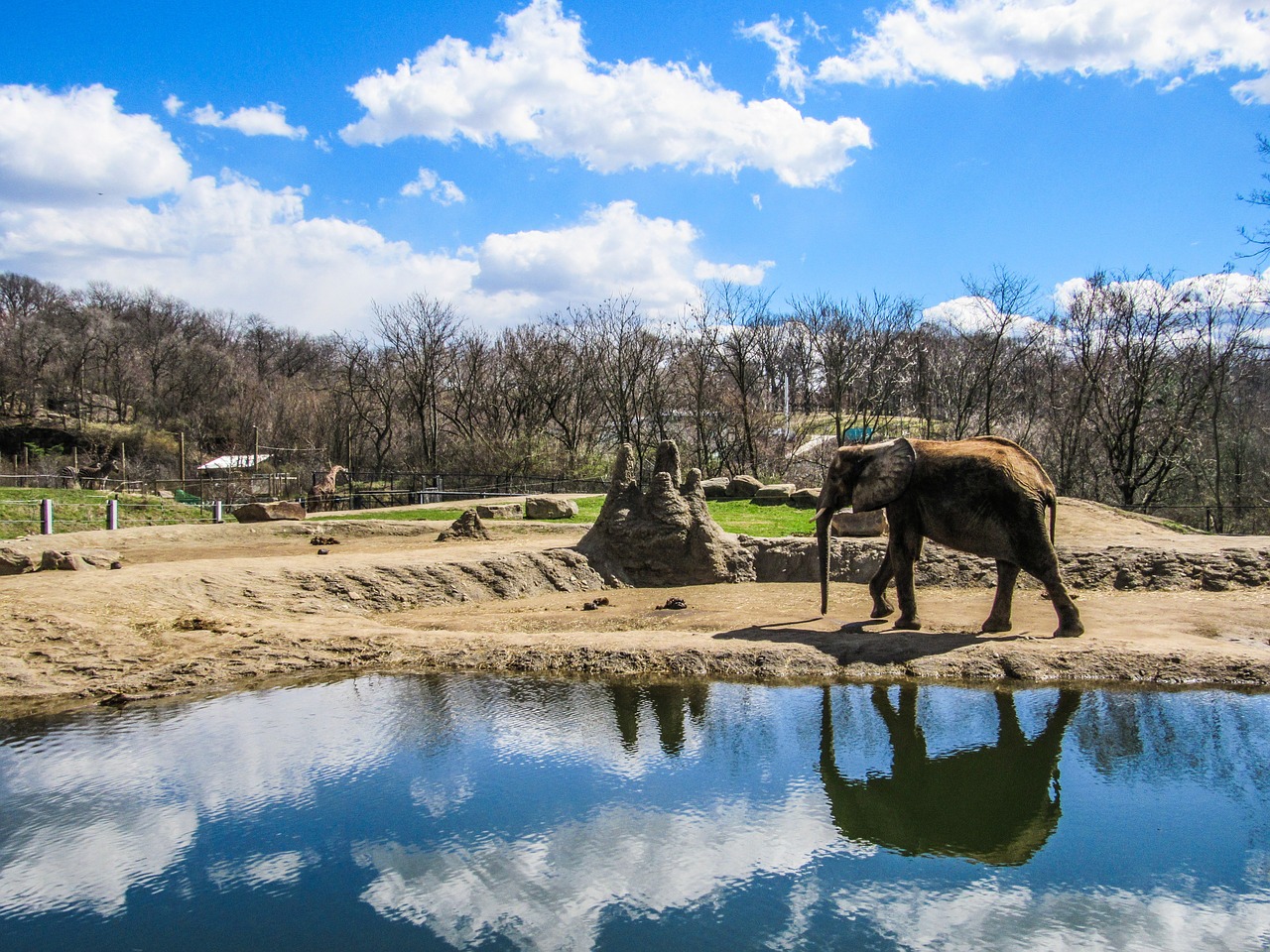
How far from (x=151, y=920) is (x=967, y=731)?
619 cm

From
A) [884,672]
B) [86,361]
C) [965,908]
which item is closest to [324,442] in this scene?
[86,361]

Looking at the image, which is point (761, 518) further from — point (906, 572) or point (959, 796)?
point (959, 796)

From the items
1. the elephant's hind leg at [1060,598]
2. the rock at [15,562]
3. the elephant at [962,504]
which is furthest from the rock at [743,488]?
the rock at [15,562]

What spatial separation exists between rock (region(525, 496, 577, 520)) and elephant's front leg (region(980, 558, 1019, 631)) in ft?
50.5

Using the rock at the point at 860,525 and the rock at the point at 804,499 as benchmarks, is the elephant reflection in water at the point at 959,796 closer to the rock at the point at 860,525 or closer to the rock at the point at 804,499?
the rock at the point at 860,525

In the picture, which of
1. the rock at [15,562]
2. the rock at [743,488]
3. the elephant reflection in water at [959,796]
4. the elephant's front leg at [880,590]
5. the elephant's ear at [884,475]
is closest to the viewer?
the elephant reflection in water at [959,796]

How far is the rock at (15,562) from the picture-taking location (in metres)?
12.8

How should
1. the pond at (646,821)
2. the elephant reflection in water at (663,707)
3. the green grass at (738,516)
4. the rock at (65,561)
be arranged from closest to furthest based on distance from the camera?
the pond at (646,821)
the elephant reflection in water at (663,707)
the rock at (65,561)
the green grass at (738,516)

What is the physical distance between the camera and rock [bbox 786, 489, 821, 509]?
81.7 feet

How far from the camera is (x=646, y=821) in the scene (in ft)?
19.7

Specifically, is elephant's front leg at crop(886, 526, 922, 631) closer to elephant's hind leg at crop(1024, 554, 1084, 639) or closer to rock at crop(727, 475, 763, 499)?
elephant's hind leg at crop(1024, 554, 1084, 639)

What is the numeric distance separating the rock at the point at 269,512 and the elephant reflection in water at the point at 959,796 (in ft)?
64.1

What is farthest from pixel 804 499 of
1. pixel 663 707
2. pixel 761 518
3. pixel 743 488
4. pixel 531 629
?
pixel 663 707

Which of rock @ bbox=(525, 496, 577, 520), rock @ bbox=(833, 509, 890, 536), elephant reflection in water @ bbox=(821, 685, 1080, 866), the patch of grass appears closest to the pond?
elephant reflection in water @ bbox=(821, 685, 1080, 866)
